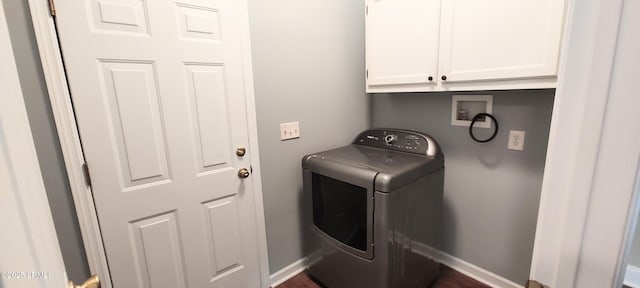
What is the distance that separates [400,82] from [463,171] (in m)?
0.76

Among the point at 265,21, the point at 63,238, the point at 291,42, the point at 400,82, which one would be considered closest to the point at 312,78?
the point at 291,42

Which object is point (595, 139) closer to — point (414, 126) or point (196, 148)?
A: point (196, 148)

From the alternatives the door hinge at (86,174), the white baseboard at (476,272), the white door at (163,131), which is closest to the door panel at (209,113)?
the white door at (163,131)

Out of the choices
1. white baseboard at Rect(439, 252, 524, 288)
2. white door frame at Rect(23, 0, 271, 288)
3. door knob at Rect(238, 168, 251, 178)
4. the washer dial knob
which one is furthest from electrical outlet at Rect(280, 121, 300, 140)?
white baseboard at Rect(439, 252, 524, 288)

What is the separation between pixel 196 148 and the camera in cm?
146

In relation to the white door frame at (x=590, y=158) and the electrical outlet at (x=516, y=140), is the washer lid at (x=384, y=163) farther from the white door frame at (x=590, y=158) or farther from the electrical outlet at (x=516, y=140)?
the white door frame at (x=590, y=158)

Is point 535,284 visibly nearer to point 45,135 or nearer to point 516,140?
point 516,140

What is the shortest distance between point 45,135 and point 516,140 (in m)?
2.30

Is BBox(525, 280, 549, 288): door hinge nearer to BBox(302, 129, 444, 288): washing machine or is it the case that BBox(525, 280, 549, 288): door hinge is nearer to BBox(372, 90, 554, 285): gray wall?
BBox(302, 129, 444, 288): washing machine

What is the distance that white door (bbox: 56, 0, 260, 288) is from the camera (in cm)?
116

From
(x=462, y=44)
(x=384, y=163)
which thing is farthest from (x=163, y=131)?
(x=462, y=44)

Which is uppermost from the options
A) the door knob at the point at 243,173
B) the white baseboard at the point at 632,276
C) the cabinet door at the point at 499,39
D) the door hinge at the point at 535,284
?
the cabinet door at the point at 499,39

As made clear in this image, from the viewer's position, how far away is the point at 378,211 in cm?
135

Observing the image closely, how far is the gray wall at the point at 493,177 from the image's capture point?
152 cm
